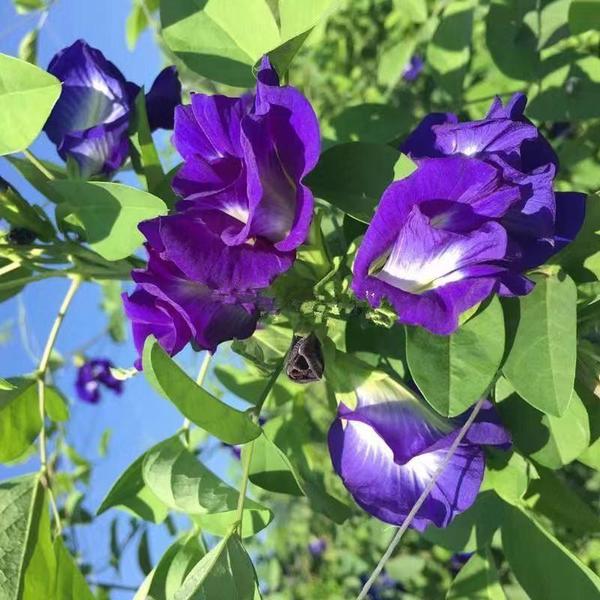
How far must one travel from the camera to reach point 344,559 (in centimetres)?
243

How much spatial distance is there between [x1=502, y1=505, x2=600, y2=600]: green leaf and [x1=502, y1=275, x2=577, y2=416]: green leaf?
19 centimetres

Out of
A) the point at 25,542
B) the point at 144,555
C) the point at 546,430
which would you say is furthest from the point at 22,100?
the point at 144,555

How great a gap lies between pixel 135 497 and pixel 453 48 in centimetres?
68

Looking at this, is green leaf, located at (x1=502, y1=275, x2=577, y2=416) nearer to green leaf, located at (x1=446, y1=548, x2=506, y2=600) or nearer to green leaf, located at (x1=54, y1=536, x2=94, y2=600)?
green leaf, located at (x1=446, y1=548, x2=506, y2=600)

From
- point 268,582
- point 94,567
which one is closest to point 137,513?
point 94,567

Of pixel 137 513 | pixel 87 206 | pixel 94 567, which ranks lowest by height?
pixel 94 567

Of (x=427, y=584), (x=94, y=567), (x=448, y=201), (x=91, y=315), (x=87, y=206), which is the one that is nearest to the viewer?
(x=448, y=201)

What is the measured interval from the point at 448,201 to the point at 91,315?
2.01 meters

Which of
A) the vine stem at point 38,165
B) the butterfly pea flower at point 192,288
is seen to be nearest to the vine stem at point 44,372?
the vine stem at point 38,165

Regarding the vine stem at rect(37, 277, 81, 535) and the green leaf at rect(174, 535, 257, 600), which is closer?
the green leaf at rect(174, 535, 257, 600)

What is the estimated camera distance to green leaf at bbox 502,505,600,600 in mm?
716

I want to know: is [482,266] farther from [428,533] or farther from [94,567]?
[94,567]

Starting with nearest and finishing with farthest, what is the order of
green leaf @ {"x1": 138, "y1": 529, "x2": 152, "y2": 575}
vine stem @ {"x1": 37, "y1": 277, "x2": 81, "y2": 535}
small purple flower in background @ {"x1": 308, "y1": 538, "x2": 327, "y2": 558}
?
vine stem @ {"x1": 37, "y1": 277, "x2": 81, "y2": 535}, green leaf @ {"x1": 138, "y1": 529, "x2": 152, "y2": 575}, small purple flower in background @ {"x1": 308, "y1": 538, "x2": 327, "y2": 558}

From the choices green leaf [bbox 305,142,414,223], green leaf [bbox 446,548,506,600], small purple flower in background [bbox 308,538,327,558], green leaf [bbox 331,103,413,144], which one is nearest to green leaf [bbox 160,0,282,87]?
green leaf [bbox 305,142,414,223]
